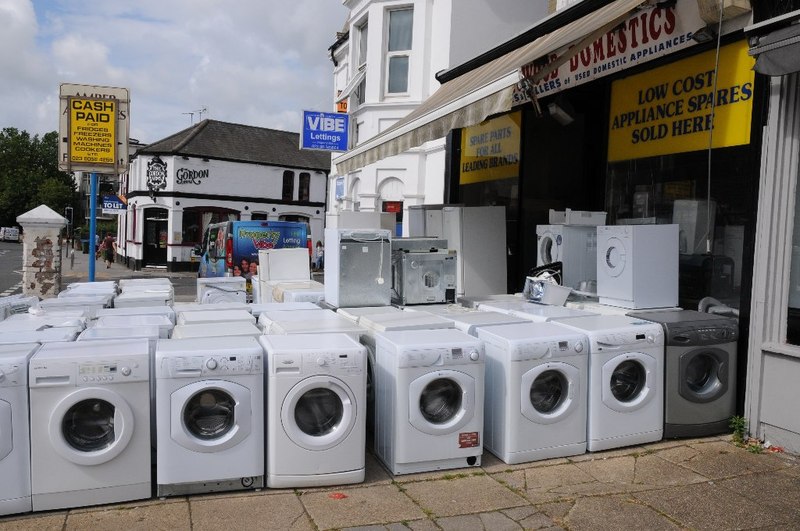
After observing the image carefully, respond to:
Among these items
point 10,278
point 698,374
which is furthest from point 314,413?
point 10,278

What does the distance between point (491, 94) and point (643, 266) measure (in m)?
2.20

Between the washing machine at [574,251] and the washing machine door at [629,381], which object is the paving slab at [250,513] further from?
the washing machine at [574,251]

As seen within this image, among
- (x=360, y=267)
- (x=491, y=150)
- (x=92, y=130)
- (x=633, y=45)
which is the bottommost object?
(x=360, y=267)

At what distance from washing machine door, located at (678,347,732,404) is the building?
24.9m

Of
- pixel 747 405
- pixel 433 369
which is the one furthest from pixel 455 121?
pixel 747 405

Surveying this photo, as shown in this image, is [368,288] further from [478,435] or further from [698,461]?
[698,461]

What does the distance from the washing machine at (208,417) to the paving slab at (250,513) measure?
0.14 meters

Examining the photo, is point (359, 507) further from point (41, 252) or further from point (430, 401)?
point (41, 252)

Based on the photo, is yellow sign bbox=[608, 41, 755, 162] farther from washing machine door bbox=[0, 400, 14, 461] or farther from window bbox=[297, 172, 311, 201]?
window bbox=[297, 172, 311, 201]

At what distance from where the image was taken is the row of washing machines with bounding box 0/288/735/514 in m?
3.99

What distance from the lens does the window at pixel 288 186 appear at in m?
33.1

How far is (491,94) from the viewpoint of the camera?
6289mm

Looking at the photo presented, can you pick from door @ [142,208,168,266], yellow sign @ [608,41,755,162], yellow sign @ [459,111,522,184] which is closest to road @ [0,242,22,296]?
door @ [142,208,168,266]

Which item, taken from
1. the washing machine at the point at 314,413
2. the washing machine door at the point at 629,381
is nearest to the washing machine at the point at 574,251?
the washing machine door at the point at 629,381
